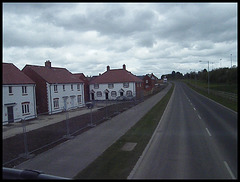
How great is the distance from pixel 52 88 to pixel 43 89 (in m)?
1.34

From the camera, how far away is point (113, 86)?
55.3 m

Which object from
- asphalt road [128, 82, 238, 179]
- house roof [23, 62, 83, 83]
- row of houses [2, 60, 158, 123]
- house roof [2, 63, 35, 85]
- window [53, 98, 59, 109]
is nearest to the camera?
asphalt road [128, 82, 238, 179]

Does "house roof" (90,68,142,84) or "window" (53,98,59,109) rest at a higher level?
"house roof" (90,68,142,84)

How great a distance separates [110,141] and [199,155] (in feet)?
17.3

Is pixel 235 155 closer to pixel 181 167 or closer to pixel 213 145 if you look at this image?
pixel 213 145

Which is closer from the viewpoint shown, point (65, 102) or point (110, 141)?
point (110, 141)

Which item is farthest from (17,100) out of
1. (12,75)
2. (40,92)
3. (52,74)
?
(52,74)

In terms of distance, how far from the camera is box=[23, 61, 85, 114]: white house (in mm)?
34438

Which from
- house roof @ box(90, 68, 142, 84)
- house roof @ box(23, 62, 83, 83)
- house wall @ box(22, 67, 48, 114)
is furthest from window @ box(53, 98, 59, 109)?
house roof @ box(90, 68, 142, 84)

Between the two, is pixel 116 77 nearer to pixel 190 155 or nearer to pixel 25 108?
pixel 25 108

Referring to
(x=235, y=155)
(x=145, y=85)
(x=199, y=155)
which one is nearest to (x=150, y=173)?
(x=199, y=155)

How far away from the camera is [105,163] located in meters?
9.23

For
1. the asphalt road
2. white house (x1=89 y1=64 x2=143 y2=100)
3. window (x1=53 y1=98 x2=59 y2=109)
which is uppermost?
white house (x1=89 y1=64 x2=143 y2=100)

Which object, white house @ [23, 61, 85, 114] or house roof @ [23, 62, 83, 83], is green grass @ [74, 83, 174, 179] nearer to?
white house @ [23, 61, 85, 114]
